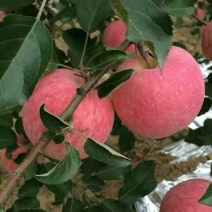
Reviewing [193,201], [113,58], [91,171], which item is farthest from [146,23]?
[91,171]

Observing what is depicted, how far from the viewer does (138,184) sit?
1347 mm

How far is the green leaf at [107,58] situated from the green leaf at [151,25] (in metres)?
0.08

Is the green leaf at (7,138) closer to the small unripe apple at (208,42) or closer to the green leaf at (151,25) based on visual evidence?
the small unripe apple at (208,42)

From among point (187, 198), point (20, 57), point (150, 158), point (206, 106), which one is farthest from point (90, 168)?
point (150, 158)

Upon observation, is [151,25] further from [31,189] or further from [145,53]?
[31,189]

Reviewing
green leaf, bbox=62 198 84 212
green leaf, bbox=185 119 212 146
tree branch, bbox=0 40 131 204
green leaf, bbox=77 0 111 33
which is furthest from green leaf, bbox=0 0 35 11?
green leaf, bbox=185 119 212 146

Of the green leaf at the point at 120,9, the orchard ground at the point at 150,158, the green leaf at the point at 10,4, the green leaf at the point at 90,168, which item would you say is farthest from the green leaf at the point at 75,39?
the orchard ground at the point at 150,158

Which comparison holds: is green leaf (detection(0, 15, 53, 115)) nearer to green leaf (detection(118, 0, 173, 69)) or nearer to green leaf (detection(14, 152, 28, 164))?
green leaf (detection(118, 0, 173, 69))

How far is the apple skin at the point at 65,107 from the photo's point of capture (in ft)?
2.67

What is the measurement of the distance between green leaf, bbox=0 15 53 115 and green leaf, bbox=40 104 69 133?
0.07 meters

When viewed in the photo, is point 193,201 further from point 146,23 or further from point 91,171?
point 146,23

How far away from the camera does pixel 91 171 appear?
134 cm

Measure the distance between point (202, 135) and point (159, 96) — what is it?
978 mm

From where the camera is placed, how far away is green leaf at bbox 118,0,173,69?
654mm
